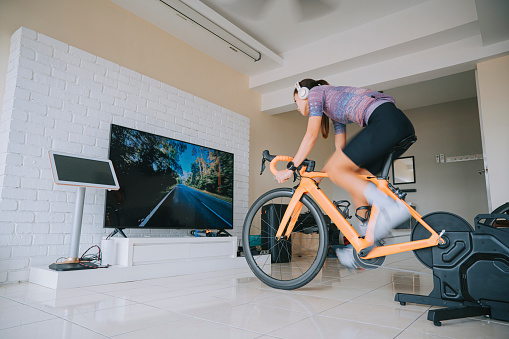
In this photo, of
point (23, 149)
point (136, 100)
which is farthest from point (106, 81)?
point (23, 149)

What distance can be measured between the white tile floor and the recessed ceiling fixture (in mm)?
2572

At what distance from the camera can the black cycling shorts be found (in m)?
1.56

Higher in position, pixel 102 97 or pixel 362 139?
pixel 102 97

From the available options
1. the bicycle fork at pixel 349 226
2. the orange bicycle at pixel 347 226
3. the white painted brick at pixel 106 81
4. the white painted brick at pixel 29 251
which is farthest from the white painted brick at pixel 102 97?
the bicycle fork at pixel 349 226

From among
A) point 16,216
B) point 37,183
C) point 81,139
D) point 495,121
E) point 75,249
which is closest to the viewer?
point 75,249

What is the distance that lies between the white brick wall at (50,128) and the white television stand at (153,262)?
331 millimetres

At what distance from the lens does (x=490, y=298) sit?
132 cm

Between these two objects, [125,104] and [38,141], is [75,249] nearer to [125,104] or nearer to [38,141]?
[38,141]

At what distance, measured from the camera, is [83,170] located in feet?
7.61

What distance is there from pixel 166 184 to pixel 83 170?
2.91 feet

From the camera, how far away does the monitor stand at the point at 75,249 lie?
2.09 m

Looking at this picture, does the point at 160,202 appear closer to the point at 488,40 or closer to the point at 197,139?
the point at 197,139

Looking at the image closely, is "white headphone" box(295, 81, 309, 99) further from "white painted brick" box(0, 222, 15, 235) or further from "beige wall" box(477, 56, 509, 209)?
"beige wall" box(477, 56, 509, 209)

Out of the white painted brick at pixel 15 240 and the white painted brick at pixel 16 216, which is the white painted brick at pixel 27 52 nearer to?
the white painted brick at pixel 16 216
